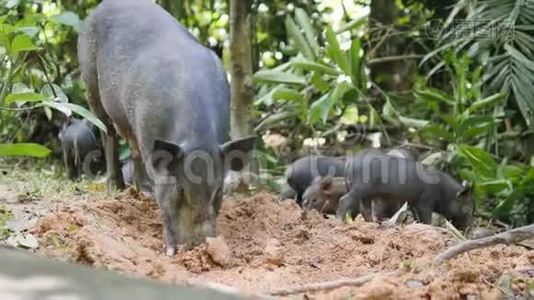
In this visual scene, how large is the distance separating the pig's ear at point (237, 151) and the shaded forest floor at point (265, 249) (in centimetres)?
42

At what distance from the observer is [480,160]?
745 cm

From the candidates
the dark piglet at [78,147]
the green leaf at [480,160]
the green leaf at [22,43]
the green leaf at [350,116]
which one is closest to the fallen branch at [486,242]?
the green leaf at [22,43]

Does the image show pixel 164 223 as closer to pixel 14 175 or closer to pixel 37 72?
pixel 14 175

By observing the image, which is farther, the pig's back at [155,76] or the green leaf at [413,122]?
the green leaf at [413,122]

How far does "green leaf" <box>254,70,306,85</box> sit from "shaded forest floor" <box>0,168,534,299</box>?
6.89 feet

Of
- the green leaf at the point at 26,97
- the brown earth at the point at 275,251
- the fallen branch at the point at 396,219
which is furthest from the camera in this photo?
the fallen branch at the point at 396,219

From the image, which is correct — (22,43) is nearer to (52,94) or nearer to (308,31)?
(52,94)

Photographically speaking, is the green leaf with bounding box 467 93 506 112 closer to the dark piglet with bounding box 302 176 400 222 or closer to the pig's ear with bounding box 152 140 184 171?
the dark piglet with bounding box 302 176 400 222

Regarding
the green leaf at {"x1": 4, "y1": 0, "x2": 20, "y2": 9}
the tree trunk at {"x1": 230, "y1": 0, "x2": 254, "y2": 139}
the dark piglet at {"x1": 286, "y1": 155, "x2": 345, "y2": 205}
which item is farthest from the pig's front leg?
the dark piglet at {"x1": 286, "y1": 155, "x2": 345, "y2": 205}

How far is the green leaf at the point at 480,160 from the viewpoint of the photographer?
7449 millimetres

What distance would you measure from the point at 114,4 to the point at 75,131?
8.38 feet

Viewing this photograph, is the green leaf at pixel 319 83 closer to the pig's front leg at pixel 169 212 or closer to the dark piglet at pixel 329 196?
the dark piglet at pixel 329 196

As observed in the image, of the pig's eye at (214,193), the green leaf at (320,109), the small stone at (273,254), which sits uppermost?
the green leaf at (320,109)

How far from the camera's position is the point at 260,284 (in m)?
4.00
